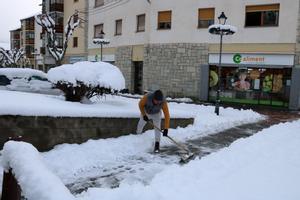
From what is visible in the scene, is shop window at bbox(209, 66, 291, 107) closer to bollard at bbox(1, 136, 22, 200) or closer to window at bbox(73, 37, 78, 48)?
window at bbox(73, 37, 78, 48)

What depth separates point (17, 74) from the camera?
14664mm

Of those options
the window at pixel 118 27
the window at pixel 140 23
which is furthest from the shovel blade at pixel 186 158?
the window at pixel 118 27

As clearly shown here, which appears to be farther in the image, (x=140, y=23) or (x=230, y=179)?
(x=140, y=23)

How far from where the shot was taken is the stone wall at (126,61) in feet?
84.7

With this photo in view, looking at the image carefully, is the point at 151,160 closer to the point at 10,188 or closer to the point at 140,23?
the point at 10,188

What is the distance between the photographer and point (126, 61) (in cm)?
2622

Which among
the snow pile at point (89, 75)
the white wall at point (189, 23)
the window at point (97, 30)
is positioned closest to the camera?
the snow pile at point (89, 75)

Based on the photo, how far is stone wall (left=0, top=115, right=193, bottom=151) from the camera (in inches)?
281

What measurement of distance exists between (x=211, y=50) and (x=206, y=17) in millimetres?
1953

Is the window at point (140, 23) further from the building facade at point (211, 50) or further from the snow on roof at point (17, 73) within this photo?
the snow on roof at point (17, 73)

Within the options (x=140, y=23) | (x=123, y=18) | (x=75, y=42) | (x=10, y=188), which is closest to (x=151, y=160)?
(x=10, y=188)

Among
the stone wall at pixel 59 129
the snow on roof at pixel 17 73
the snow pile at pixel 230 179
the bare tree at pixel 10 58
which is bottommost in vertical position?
the snow pile at pixel 230 179

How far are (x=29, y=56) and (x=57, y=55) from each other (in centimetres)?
3880

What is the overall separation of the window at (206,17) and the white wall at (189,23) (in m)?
0.22
